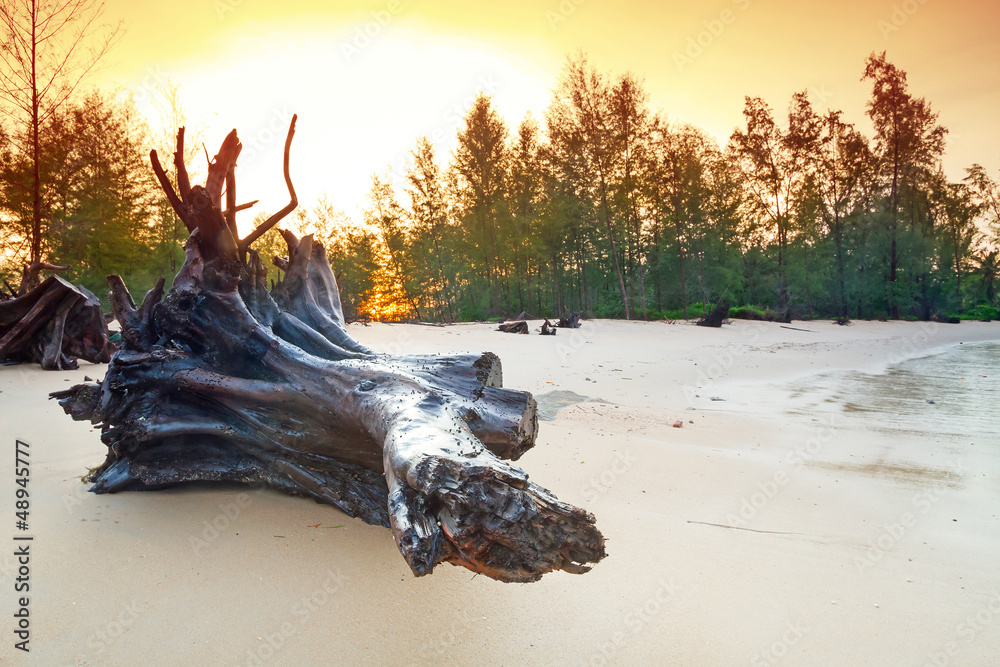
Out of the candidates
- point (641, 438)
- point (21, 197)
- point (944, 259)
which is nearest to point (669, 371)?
point (641, 438)

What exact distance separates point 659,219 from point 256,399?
21.4 m

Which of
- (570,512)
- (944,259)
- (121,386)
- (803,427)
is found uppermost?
(944,259)

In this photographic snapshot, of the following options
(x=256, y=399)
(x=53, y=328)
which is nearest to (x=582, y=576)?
(x=256, y=399)

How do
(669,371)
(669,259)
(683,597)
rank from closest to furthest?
(683,597) → (669,371) → (669,259)

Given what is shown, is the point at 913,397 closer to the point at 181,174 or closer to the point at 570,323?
the point at 181,174

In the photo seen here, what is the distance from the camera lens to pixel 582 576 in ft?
5.44

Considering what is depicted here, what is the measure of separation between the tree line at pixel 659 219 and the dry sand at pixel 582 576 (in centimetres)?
1622

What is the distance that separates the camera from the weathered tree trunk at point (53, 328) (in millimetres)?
5395

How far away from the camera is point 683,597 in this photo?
1563 millimetres

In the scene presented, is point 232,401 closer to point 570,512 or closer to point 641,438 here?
point 570,512

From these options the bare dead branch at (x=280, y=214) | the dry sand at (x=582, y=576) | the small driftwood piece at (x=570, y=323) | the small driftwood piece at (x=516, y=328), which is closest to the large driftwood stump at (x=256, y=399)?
the bare dead branch at (x=280, y=214)

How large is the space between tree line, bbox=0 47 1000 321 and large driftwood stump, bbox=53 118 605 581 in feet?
55.1

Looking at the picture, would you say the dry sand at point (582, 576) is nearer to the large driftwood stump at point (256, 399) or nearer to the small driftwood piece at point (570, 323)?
the large driftwood stump at point (256, 399)

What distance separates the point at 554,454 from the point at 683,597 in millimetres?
1348
